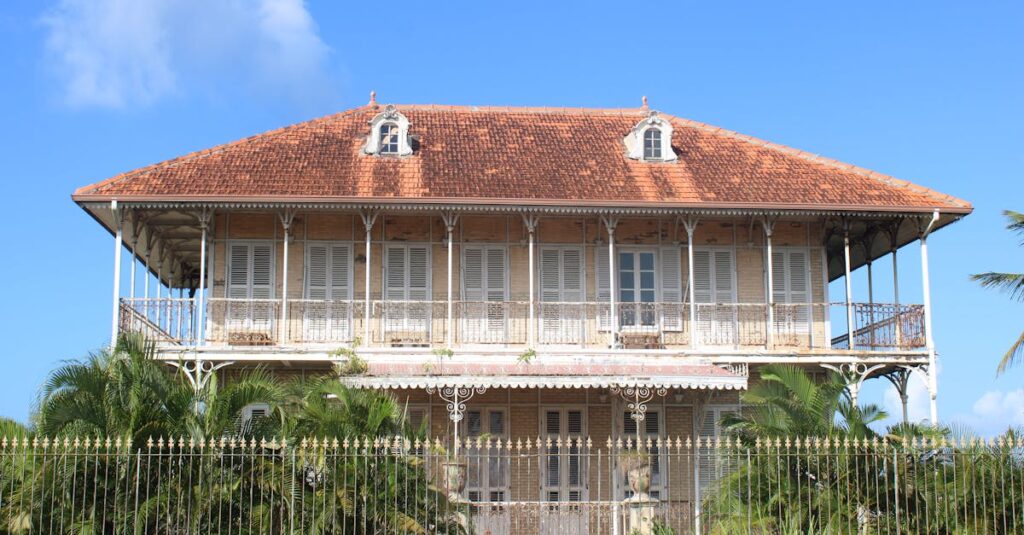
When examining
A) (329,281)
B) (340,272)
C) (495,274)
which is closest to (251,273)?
(329,281)

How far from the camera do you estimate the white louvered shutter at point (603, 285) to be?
23.1 meters

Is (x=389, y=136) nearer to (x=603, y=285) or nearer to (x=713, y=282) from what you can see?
(x=603, y=285)

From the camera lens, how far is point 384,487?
46.7 ft

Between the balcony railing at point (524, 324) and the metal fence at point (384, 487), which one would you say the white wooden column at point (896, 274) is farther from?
the metal fence at point (384, 487)

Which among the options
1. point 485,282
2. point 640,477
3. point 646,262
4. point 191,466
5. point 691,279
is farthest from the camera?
point 646,262

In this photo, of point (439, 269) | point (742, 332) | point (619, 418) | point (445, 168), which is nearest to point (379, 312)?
point (439, 269)

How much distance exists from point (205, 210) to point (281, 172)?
1.67 meters

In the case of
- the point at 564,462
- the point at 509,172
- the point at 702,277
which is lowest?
the point at 564,462

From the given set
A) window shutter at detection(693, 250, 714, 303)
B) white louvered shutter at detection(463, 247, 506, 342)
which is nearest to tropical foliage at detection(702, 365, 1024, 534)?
window shutter at detection(693, 250, 714, 303)

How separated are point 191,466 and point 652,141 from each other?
43.9 feet

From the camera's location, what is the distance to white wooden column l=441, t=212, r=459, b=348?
21.9m

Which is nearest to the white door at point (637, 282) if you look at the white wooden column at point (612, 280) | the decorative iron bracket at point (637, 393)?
the white wooden column at point (612, 280)

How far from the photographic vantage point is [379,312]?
22.7 meters

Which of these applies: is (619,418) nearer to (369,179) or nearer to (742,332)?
(742,332)
